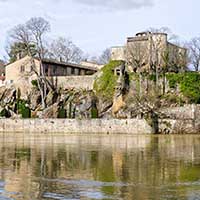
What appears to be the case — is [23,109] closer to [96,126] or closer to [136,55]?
[96,126]

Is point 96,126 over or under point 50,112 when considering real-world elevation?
under

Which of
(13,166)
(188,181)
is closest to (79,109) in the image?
(13,166)

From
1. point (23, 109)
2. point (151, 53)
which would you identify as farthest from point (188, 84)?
point (23, 109)

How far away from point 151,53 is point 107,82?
949 centimetres

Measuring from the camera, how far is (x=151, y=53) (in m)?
83.6

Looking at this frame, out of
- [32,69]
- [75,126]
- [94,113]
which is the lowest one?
[75,126]

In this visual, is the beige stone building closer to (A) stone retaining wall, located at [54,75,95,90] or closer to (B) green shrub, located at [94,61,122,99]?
(A) stone retaining wall, located at [54,75,95,90]

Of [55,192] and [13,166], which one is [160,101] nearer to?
[13,166]

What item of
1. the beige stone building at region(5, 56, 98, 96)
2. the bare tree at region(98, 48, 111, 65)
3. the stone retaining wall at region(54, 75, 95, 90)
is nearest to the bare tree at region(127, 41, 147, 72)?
the beige stone building at region(5, 56, 98, 96)

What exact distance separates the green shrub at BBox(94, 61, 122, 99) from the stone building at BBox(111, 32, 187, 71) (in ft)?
16.1

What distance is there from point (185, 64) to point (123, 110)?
2414cm

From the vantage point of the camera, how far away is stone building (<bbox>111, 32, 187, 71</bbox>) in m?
83.5

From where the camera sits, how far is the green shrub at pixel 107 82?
256 ft

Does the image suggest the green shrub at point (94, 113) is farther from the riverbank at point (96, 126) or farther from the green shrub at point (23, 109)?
the green shrub at point (23, 109)
